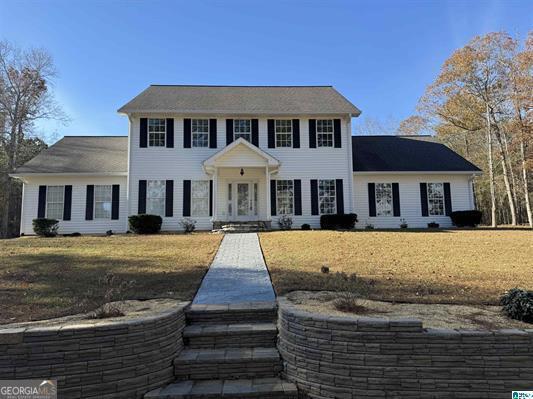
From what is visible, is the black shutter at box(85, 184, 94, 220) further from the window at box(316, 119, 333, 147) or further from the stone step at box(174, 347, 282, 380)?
the stone step at box(174, 347, 282, 380)

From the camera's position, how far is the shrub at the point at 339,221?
56.0 ft

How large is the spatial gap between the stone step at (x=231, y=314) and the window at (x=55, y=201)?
1532 centimetres

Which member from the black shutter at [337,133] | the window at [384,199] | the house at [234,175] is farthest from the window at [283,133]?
the window at [384,199]

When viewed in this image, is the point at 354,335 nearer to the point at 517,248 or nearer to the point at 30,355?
the point at 30,355

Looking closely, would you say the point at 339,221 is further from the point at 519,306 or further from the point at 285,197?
the point at 519,306

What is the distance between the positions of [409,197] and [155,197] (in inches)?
521

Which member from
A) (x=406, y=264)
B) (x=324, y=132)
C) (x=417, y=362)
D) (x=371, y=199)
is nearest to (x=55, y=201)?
(x=324, y=132)

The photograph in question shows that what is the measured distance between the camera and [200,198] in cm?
1758

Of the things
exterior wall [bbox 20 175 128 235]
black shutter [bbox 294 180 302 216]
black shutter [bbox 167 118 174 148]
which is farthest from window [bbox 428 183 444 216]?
exterior wall [bbox 20 175 128 235]

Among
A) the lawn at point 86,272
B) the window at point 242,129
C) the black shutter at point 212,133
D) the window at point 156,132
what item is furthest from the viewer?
the window at point 242,129

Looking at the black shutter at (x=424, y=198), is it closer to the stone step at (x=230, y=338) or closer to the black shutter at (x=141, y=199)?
the black shutter at (x=141, y=199)

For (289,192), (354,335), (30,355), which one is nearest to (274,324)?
(354,335)

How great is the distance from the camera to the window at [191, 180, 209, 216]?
687 inches

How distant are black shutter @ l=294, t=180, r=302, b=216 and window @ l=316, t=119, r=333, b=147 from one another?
2.34 meters
